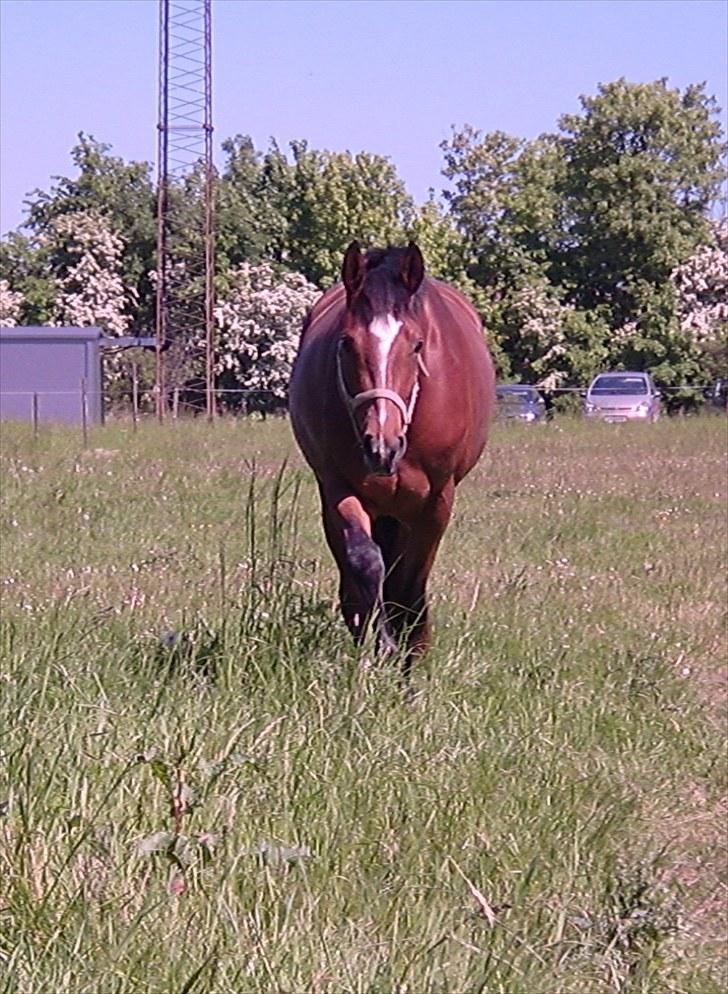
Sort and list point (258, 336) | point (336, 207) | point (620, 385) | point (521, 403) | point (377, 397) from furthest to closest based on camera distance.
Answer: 1. point (336, 207)
2. point (258, 336)
3. point (521, 403)
4. point (620, 385)
5. point (377, 397)

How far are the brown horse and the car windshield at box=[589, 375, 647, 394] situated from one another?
31452mm

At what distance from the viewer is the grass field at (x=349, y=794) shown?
364cm

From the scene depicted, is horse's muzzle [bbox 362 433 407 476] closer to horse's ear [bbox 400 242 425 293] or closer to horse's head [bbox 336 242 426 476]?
horse's head [bbox 336 242 426 476]

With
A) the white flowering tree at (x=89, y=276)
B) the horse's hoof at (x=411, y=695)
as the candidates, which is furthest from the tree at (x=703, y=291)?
the horse's hoof at (x=411, y=695)

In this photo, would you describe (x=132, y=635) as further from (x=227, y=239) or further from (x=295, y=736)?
(x=227, y=239)

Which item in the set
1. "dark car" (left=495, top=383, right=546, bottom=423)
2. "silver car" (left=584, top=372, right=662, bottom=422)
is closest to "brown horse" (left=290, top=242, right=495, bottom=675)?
"dark car" (left=495, top=383, right=546, bottom=423)

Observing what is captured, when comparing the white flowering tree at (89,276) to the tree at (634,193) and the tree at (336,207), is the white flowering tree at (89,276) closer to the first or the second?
the tree at (336,207)

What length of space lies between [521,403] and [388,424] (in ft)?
111

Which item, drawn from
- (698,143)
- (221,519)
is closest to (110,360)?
(698,143)

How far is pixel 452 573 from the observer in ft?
33.1

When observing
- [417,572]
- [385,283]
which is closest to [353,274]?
[385,283]

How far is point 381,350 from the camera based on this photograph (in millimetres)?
6270

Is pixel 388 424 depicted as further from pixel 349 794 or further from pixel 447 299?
pixel 447 299

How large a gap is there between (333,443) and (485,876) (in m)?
2.74
